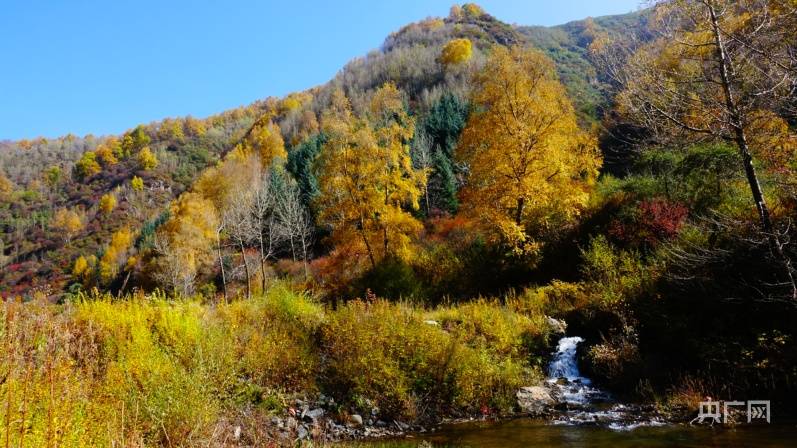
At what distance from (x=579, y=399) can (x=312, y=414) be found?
4999mm

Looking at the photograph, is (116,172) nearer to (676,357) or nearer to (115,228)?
(115,228)

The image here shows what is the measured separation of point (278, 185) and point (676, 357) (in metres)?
38.9

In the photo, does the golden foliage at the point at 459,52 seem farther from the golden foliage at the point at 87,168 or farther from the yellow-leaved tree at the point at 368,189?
the golden foliage at the point at 87,168

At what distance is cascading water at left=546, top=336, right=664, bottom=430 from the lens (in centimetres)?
704

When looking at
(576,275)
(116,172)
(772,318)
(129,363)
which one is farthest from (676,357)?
(116,172)

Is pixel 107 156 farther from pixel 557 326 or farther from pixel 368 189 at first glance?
pixel 557 326

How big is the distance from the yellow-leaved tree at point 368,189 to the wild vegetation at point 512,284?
0.08 meters

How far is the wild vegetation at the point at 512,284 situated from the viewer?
5816 millimetres

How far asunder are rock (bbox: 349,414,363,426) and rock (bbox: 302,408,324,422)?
0.52m

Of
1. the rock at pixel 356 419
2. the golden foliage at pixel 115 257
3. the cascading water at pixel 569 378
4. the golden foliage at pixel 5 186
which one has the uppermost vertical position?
the golden foliage at pixel 5 186

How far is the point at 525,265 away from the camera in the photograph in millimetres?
15578

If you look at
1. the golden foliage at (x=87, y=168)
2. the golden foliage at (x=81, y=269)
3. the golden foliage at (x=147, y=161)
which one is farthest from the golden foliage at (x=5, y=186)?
Answer: the golden foliage at (x=81, y=269)

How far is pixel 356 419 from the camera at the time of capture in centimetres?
759

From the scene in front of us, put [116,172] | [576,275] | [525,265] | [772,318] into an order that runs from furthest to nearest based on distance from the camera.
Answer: [116,172]
[525,265]
[576,275]
[772,318]
